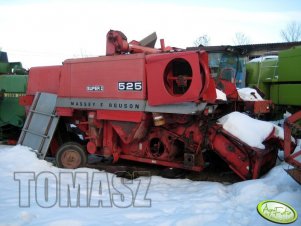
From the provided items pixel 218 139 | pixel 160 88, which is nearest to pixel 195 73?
pixel 160 88

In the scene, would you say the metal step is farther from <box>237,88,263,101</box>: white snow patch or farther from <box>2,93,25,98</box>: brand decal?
<box>237,88,263,101</box>: white snow patch

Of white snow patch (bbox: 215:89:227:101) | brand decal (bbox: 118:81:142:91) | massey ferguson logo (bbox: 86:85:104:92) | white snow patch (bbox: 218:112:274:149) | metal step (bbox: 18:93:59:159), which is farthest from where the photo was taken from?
metal step (bbox: 18:93:59:159)

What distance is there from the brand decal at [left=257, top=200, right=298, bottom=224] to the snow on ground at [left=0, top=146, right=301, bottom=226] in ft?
0.97

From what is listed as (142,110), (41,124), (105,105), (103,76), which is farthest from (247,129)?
(41,124)

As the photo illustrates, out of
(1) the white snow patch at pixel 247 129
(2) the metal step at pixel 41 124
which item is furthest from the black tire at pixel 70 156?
(1) the white snow patch at pixel 247 129

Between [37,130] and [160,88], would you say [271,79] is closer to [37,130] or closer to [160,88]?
[160,88]

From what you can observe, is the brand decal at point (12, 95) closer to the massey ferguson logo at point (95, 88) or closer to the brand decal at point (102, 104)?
Answer: the brand decal at point (102, 104)

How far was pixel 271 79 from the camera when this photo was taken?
980 centimetres

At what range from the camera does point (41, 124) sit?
Answer: 252 inches

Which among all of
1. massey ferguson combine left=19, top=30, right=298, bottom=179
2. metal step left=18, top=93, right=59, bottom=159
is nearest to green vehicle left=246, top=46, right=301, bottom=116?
massey ferguson combine left=19, top=30, right=298, bottom=179

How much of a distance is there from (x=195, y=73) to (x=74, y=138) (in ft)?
10.9

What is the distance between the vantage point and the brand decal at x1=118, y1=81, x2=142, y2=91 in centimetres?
530

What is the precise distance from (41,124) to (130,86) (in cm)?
210

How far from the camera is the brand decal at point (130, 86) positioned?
530 centimetres
